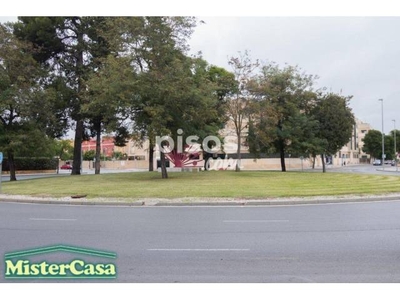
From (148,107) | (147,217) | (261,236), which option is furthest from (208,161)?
(261,236)

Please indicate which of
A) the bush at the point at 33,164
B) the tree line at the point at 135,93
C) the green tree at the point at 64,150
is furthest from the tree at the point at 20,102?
the green tree at the point at 64,150

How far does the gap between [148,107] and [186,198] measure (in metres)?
10.9

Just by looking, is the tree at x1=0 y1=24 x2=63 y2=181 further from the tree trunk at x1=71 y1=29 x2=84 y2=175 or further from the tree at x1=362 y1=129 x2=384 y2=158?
the tree at x1=362 y1=129 x2=384 y2=158

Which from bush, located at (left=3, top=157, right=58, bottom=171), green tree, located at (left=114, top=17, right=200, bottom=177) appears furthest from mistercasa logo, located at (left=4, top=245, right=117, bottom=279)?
bush, located at (left=3, top=157, right=58, bottom=171)

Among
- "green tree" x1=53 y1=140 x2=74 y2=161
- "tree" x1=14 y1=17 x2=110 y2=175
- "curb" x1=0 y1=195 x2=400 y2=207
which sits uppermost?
"tree" x1=14 y1=17 x2=110 y2=175

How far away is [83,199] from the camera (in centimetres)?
1600

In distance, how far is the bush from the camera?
49.2 meters

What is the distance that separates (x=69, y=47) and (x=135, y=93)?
12232 mm

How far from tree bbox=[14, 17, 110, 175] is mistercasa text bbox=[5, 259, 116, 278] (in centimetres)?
2765

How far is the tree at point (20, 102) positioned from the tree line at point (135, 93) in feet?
0.26

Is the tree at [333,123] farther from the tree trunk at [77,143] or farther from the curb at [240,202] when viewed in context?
the curb at [240,202]

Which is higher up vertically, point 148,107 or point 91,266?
point 148,107

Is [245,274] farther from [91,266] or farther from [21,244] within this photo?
[21,244]

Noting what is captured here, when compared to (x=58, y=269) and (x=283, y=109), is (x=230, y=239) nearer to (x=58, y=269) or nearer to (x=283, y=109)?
(x=58, y=269)
